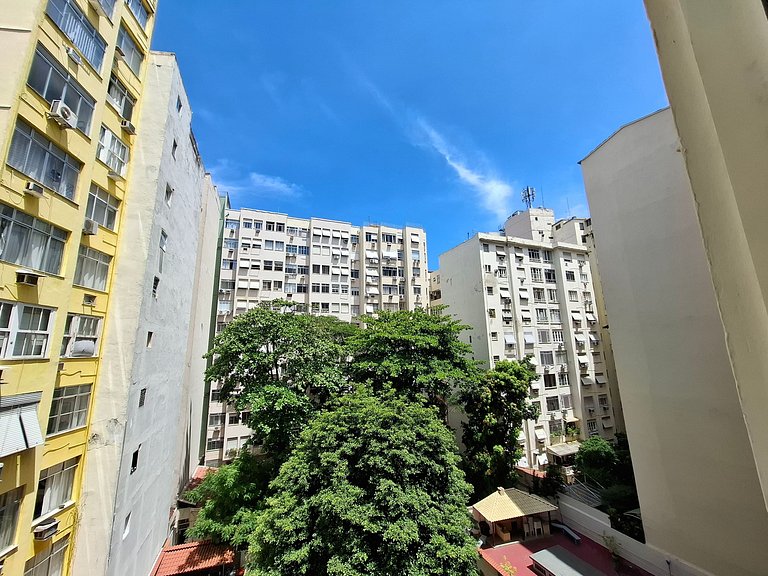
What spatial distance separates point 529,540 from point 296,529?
1276 cm

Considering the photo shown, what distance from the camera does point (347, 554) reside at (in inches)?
380

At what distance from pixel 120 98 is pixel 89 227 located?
16.2 ft

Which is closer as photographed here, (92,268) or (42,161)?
(42,161)

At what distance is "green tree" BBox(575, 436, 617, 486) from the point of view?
62.6 ft

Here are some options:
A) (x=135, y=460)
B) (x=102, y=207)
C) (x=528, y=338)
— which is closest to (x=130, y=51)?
(x=102, y=207)

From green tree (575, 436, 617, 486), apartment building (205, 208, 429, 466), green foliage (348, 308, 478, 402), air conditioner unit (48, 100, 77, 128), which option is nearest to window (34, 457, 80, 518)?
air conditioner unit (48, 100, 77, 128)

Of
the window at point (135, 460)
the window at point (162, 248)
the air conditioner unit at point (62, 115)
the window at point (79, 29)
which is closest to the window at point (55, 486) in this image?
the window at point (135, 460)

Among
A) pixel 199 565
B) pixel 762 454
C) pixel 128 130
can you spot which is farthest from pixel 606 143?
pixel 199 565

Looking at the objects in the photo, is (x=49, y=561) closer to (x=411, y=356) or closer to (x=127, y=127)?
(x=127, y=127)

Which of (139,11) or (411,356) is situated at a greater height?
(139,11)

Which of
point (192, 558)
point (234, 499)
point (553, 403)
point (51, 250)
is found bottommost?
point (192, 558)

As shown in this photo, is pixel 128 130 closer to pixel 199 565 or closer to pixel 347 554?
pixel 347 554

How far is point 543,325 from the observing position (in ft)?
93.1

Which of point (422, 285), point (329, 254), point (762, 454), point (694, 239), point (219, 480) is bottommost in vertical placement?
point (219, 480)
